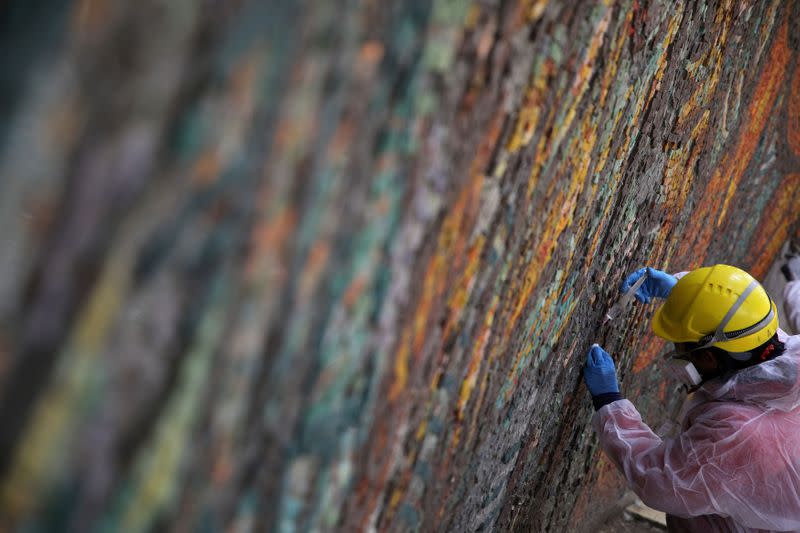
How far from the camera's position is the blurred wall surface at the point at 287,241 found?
612mm

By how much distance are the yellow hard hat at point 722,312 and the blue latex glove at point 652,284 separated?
0.82 feet

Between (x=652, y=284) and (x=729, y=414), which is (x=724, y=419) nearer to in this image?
(x=729, y=414)

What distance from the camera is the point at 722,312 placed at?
224 centimetres

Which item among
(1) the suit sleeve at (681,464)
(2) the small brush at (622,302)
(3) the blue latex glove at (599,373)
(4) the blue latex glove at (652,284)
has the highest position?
(4) the blue latex glove at (652,284)

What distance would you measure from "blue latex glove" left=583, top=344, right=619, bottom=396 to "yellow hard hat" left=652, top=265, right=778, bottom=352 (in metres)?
0.23

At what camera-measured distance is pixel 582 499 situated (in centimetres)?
322

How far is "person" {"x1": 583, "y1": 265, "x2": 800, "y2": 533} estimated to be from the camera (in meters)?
2.17

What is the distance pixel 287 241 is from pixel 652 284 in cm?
210

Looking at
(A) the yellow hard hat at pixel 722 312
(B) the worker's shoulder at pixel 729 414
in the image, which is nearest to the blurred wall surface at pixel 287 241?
(A) the yellow hard hat at pixel 722 312

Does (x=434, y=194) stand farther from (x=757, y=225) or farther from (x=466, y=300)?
(x=757, y=225)

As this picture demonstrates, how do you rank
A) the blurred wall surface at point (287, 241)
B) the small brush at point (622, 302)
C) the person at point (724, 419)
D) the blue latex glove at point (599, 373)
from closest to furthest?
the blurred wall surface at point (287, 241) < the person at point (724, 419) < the blue latex glove at point (599, 373) < the small brush at point (622, 302)

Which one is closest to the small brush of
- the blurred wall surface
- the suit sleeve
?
the suit sleeve

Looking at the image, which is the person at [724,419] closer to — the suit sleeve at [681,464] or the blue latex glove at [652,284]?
the suit sleeve at [681,464]

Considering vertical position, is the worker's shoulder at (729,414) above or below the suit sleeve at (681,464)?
above
